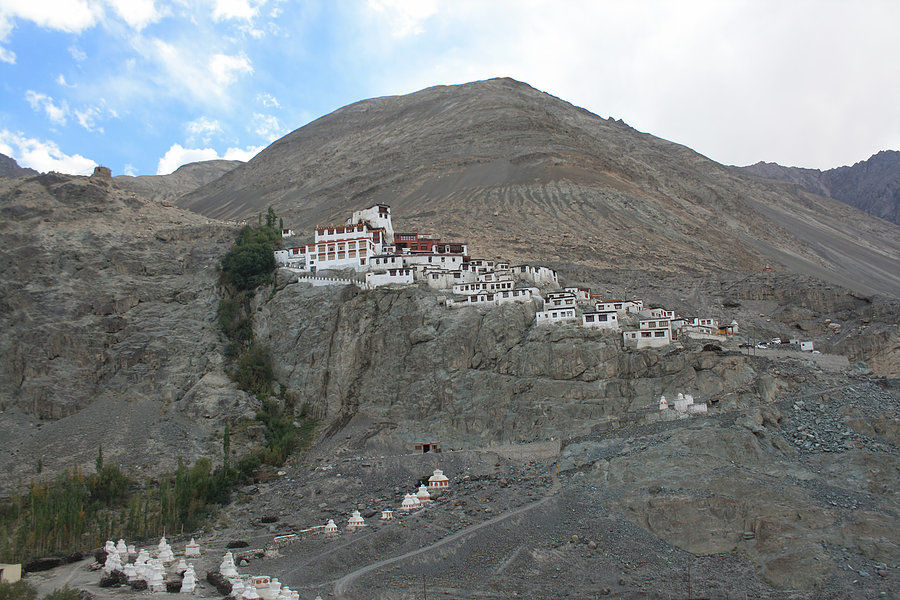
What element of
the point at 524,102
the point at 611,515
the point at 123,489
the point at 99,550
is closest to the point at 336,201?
the point at 524,102

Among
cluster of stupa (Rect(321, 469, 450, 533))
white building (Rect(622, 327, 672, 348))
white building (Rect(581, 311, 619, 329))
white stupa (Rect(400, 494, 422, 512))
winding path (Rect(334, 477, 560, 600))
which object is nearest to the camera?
winding path (Rect(334, 477, 560, 600))

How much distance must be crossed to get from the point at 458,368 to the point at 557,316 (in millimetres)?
8681

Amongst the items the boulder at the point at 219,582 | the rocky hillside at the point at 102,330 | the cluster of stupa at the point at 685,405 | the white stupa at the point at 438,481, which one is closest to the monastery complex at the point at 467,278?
the cluster of stupa at the point at 685,405

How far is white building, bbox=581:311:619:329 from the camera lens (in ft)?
193

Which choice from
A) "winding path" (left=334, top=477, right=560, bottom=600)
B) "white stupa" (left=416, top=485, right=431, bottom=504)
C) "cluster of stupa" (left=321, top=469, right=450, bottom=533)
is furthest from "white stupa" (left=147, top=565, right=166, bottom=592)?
"white stupa" (left=416, top=485, right=431, bottom=504)

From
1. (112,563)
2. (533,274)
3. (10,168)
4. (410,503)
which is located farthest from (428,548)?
(10,168)

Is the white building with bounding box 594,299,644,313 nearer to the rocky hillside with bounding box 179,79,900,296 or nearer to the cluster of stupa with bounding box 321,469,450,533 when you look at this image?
the cluster of stupa with bounding box 321,469,450,533

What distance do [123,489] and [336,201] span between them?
77.8 meters

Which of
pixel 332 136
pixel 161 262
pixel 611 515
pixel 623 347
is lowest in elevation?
pixel 611 515

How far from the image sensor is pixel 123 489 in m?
55.2

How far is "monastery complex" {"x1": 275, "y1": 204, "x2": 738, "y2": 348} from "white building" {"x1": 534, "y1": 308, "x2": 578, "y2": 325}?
0.08 meters

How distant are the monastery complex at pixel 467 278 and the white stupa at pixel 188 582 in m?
31.9

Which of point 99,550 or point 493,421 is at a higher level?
point 493,421

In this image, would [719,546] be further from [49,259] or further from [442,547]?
[49,259]
